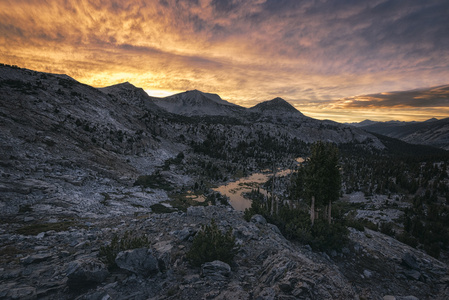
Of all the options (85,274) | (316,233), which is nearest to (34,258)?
(85,274)

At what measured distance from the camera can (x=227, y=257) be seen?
1203cm

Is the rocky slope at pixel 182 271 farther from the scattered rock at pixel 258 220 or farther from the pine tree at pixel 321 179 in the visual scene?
the pine tree at pixel 321 179

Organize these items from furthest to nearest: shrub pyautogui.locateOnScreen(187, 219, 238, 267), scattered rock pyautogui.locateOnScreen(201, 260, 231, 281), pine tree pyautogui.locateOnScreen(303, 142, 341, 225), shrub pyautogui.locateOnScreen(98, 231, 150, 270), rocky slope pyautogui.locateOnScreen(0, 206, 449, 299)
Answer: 1. pine tree pyautogui.locateOnScreen(303, 142, 341, 225)
2. shrub pyautogui.locateOnScreen(187, 219, 238, 267)
3. scattered rock pyautogui.locateOnScreen(201, 260, 231, 281)
4. shrub pyautogui.locateOnScreen(98, 231, 150, 270)
5. rocky slope pyautogui.locateOnScreen(0, 206, 449, 299)

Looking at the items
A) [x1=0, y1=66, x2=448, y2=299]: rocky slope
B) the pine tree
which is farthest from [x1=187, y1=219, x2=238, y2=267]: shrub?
the pine tree

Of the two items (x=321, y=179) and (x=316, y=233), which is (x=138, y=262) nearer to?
(x=316, y=233)

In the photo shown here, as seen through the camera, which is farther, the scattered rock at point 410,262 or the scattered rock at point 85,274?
the scattered rock at point 410,262

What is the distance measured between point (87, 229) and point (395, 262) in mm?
29521

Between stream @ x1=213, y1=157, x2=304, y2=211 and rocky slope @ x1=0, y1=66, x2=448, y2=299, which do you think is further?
stream @ x1=213, y1=157, x2=304, y2=211

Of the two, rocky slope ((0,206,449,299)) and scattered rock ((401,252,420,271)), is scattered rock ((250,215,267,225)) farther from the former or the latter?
scattered rock ((401,252,420,271))

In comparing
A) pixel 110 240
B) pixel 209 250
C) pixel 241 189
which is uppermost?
pixel 209 250

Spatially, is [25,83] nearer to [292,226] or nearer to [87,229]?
[87,229]

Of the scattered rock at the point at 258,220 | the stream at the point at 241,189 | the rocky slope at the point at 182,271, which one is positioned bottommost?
the stream at the point at 241,189

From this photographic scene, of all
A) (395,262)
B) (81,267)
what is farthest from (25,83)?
(395,262)

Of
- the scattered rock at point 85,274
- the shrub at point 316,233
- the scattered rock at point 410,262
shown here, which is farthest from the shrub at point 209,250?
the scattered rock at point 410,262
